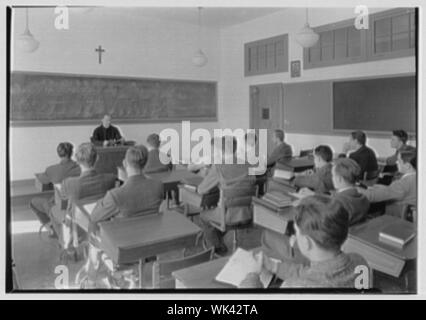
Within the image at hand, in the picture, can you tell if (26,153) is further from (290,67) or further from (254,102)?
(290,67)

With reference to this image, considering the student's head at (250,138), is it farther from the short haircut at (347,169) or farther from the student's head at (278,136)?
the short haircut at (347,169)

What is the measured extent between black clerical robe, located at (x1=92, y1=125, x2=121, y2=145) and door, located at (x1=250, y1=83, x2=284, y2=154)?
39.1 inches

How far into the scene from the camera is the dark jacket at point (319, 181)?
93.0 inches

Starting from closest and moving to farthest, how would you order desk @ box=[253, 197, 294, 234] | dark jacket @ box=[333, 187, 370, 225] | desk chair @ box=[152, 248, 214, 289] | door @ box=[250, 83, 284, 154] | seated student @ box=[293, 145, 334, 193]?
desk chair @ box=[152, 248, 214, 289] < dark jacket @ box=[333, 187, 370, 225] < desk @ box=[253, 197, 294, 234] < seated student @ box=[293, 145, 334, 193] < door @ box=[250, 83, 284, 154]

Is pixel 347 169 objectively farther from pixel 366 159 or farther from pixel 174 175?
pixel 174 175

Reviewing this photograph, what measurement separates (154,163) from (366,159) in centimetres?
151

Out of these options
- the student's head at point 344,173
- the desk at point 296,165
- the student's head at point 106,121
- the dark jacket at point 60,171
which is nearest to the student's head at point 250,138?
the desk at point 296,165

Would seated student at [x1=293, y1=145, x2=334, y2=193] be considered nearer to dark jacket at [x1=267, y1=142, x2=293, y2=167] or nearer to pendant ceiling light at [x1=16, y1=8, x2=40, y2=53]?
dark jacket at [x1=267, y1=142, x2=293, y2=167]

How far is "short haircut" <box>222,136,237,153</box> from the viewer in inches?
92.7

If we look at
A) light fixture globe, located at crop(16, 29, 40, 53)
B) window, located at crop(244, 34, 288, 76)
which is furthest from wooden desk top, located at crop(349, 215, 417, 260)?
light fixture globe, located at crop(16, 29, 40, 53)

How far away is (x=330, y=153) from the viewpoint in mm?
2568

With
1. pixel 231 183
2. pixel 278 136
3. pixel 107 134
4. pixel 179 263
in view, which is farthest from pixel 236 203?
pixel 179 263

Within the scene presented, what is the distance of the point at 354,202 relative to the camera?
2094 mm
